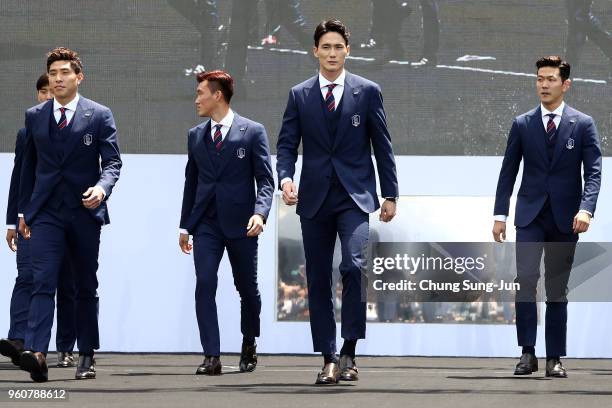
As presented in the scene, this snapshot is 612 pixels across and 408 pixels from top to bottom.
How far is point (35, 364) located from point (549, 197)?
10.5 feet

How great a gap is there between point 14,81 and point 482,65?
365 centimetres

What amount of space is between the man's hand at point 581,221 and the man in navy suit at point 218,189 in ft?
6.02

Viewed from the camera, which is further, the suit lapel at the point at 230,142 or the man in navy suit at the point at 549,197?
the suit lapel at the point at 230,142

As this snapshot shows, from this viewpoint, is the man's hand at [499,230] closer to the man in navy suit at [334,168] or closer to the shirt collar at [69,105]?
the man in navy suit at [334,168]

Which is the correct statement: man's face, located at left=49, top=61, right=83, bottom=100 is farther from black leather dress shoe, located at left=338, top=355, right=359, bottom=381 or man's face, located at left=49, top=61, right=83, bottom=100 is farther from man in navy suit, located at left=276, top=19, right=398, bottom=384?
black leather dress shoe, located at left=338, top=355, right=359, bottom=381

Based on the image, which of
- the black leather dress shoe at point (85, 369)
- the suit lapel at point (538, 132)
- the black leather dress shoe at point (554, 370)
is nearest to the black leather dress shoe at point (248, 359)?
the black leather dress shoe at point (85, 369)

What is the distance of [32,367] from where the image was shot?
24.2 feet

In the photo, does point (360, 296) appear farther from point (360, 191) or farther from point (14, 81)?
point (14, 81)

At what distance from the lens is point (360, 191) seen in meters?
7.53

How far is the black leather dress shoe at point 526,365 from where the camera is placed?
8.39m

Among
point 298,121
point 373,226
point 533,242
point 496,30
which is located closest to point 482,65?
point 496,30

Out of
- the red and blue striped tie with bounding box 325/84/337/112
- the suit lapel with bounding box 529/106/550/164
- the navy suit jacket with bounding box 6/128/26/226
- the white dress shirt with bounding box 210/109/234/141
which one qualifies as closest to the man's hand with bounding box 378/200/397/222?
the red and blue striped tie with bounding box 325/84/337/112

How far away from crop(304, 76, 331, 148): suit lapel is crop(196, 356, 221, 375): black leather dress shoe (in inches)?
66.3

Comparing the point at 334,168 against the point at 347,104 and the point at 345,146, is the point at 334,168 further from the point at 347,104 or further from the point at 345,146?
the point at 347,104
